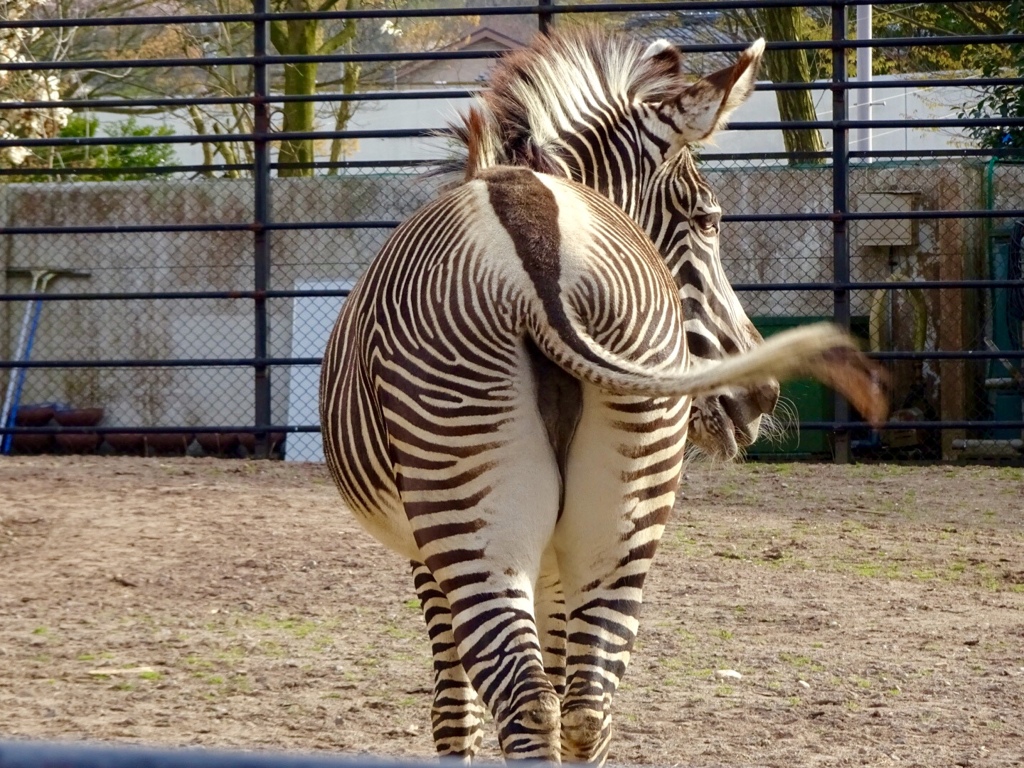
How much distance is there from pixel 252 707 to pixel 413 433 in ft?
6.41

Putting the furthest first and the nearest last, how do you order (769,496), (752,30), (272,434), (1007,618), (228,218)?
(752,30) < (228,218) < (272,434) < (769,496) < (1007,618)

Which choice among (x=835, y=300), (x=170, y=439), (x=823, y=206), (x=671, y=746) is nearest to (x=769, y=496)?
(x=835, y=300)

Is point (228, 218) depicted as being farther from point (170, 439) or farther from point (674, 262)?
point (674, 262)

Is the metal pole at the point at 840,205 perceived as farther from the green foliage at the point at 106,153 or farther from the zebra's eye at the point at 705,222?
the green foliage at the point at 106,153

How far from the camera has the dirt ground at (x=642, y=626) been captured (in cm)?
364

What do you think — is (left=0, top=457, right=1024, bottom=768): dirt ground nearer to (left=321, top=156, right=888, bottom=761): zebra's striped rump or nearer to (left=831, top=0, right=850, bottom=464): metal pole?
(left=831, top=0, right=850, bottom=464): metal pole

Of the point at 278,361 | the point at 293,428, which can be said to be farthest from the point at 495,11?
the point at 293,428

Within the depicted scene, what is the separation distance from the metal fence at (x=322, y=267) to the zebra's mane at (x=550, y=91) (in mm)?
4212

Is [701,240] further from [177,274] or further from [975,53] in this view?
[975,53]

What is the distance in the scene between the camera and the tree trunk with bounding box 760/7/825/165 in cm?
1196

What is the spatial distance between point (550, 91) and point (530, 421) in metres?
1.25

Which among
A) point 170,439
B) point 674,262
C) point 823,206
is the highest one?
point 823,206

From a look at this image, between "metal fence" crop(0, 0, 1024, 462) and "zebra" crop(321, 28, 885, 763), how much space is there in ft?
17.7

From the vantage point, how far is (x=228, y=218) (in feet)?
31.9
